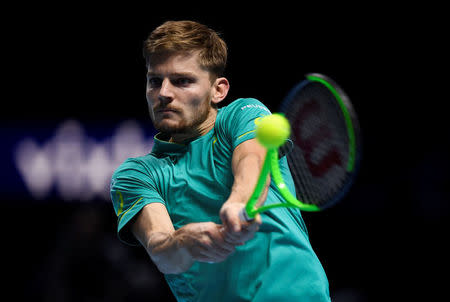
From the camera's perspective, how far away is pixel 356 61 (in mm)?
4820

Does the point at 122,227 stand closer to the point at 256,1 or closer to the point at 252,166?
the point at 252,166

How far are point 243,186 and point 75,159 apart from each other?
3.69m

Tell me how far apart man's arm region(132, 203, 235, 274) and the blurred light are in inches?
120

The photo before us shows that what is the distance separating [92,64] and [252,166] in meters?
3.80

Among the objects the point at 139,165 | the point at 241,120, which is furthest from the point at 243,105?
the point at 139,165

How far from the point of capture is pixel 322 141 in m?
2.02

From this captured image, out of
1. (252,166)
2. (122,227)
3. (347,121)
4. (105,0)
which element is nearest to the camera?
(347,121)

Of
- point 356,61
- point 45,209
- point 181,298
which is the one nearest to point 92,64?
point 45,209

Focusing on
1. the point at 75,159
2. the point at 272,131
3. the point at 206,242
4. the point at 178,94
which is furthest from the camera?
the point at 75,159

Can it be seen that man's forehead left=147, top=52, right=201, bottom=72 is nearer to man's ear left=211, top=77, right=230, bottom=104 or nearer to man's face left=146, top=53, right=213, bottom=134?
man's face left=146, top=53, right=213, bottom=134

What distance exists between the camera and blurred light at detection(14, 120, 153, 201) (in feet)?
17.3

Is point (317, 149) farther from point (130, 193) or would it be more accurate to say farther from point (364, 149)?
point (364, 149)

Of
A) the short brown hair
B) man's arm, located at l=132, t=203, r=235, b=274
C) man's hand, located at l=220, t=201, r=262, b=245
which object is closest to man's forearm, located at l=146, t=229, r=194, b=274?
man's arm, located at l=132, t=203, r=235, b=274

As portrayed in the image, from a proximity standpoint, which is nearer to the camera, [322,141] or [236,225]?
[236,225]
